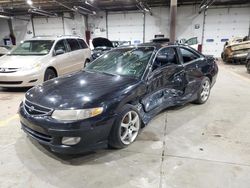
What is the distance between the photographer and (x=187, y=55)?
4.20 metres

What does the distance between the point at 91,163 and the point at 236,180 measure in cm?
153

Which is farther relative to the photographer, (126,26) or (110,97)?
(126,26)

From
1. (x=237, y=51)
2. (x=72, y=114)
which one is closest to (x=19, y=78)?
(x=72, y=114)

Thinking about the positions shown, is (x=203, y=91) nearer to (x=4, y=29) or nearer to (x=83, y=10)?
(x=83, y=10)

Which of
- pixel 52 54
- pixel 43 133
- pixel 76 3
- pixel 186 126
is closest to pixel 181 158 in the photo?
pixel 186 126

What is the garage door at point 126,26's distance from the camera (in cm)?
1645

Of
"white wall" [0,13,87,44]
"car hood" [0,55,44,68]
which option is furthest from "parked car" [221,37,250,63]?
"white wall" [0,13,87,44]

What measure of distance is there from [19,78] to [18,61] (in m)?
0.56

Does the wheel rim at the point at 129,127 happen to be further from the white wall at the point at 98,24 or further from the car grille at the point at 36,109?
the white wall at the point at 98,24

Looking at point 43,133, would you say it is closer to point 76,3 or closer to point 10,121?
point 10,121

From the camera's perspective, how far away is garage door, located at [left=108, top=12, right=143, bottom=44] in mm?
16453

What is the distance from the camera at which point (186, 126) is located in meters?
3.40

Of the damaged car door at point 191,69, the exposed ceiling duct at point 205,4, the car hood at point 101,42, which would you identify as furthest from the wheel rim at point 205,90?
the exposed ceiling duct at point 205,4

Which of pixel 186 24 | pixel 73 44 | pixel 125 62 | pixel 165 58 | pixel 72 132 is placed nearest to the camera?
pixel 72 132
